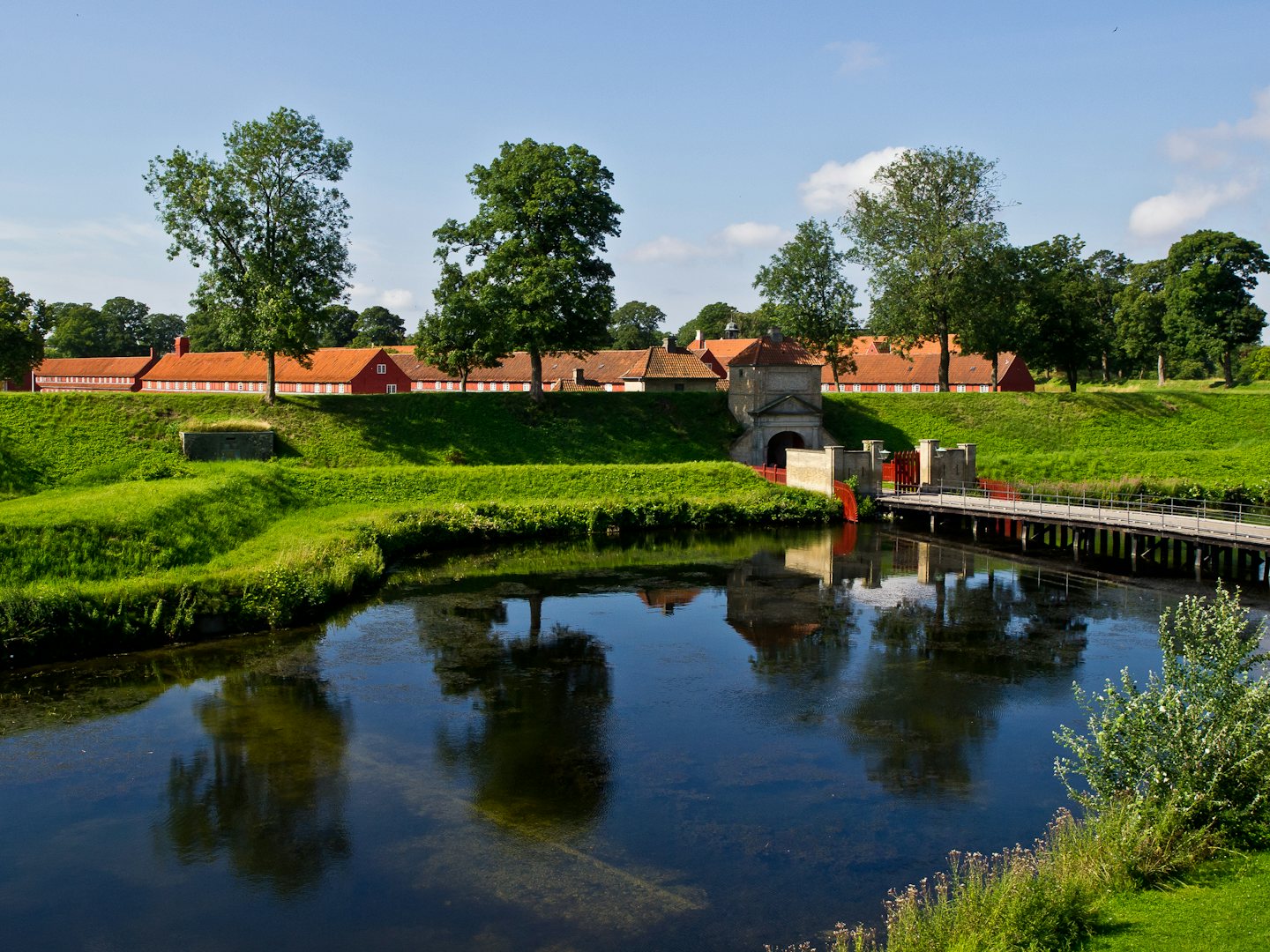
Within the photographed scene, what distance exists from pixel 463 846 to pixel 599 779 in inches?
119

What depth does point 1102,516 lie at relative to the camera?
37094mm

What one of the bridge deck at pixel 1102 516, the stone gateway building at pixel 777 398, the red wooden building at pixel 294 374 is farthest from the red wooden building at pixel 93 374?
the bridge deck at pixel 1102 516

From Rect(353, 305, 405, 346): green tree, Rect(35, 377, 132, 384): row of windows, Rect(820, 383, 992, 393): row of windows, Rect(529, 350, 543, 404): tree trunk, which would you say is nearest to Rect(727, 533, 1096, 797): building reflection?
Rect(529, 350, 543, 404): tree trunk

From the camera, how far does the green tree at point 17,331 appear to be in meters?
53.7

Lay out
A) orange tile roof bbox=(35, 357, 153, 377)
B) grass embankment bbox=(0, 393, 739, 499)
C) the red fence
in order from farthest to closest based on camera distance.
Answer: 1. orange tile roof bbox=(35, 357, 153, 377)
2. the red fence
3. grass embankment bbox=(0, 393, 739, 499)

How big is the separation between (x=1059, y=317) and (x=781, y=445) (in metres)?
23.3

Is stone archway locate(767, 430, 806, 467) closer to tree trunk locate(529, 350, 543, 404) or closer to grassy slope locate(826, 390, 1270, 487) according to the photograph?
grassy slope locate(826, 390, 1270, 487)

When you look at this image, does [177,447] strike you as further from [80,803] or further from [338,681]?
[80,803]

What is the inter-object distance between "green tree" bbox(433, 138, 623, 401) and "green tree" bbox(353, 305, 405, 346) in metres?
79.8

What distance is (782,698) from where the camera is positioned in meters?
20.9

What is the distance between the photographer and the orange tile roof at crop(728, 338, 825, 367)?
182ft

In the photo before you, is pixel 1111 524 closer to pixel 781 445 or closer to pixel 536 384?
pixel 781 445

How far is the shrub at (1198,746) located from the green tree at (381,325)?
125 metres

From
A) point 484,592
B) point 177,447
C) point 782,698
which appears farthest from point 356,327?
point 782,698
